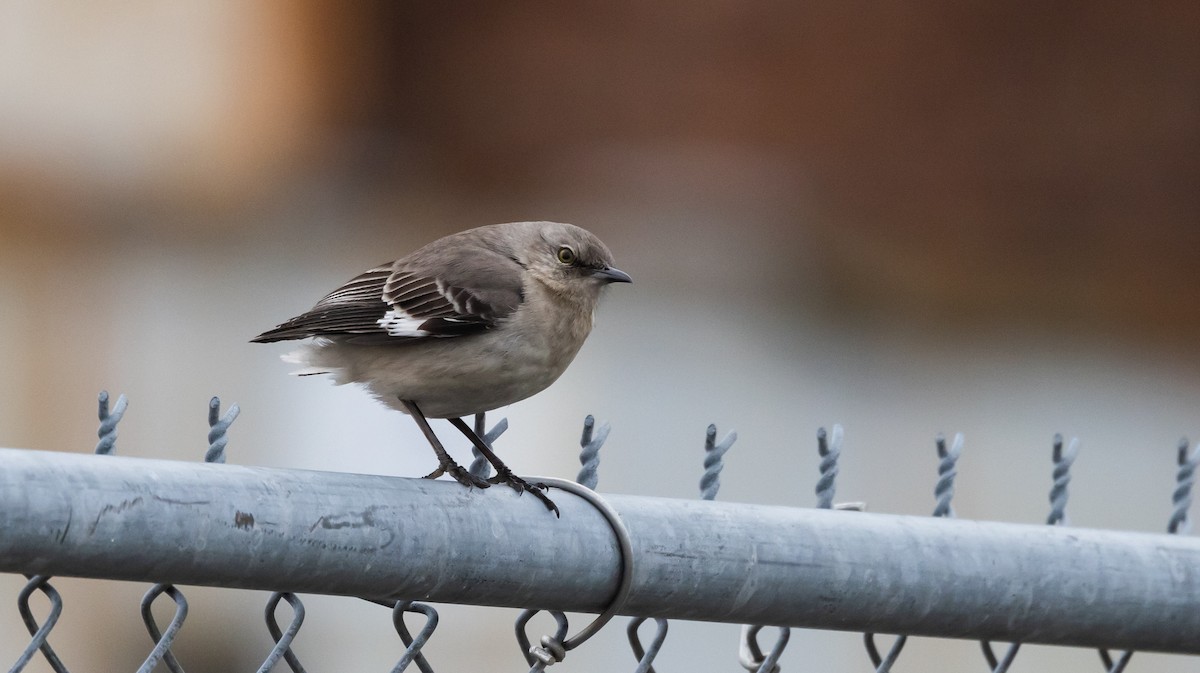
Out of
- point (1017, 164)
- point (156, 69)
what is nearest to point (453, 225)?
point (156, 69)

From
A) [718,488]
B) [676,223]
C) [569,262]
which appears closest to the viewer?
[718,488]

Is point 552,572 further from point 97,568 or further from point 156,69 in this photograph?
point 156,69

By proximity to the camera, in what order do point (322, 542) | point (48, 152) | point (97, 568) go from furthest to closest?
point (48, 152) → point (322, 542) → point (97, 568)

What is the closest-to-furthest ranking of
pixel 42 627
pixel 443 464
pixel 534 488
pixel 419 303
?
pixel 42 627 → pixel 534 488 → pixel 443 464 → pixel 419 303

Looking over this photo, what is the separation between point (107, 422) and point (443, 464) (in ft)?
3.89

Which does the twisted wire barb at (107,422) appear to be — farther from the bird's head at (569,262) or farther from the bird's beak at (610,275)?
the bird's beak at (610,275)

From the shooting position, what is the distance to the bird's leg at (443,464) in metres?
2.91

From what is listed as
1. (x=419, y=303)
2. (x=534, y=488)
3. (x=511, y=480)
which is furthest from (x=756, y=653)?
(x=419, y=303)

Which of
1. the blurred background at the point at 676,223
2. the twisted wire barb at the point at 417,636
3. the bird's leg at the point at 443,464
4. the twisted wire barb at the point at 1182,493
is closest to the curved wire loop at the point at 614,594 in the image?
the twisted wire barb at the point at 417,636

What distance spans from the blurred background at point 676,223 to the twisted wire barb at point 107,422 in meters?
5.40

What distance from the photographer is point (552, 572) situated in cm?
227

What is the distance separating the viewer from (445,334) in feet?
11.2

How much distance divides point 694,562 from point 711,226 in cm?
589

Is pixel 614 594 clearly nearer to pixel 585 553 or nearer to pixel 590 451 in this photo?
pixel 585 553
